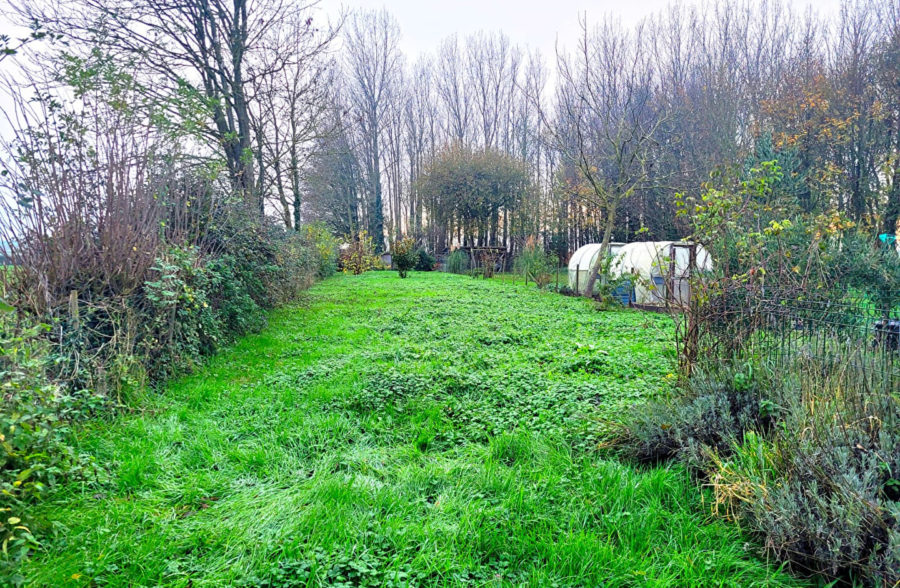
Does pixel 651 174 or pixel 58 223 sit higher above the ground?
pixel 651 174

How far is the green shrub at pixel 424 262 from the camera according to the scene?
2354 centimetres

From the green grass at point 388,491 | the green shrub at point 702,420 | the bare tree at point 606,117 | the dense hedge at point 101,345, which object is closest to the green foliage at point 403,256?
the bare tree at point 606,117

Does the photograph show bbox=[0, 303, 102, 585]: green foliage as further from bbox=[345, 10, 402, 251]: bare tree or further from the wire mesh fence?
bbox=[345, 10, 402, 251]: bare tree

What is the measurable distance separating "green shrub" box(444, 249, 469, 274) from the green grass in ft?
56.1

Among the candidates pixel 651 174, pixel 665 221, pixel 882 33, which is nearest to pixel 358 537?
pixel 651 174

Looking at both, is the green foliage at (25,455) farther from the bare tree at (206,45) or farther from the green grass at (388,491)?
the bare tree at (206,45)

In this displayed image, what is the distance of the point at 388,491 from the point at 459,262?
19794mm

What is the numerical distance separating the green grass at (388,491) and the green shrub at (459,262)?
17100 millimetres

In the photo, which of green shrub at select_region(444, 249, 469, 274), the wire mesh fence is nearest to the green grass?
the wire mesh fence

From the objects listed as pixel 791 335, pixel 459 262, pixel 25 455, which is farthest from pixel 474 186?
pixel 25 455

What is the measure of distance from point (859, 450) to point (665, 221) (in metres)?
17.5

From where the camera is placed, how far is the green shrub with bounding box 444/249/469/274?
22.0 meters

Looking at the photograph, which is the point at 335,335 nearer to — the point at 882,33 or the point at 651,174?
the point at 651,174

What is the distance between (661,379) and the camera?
4.13 m
